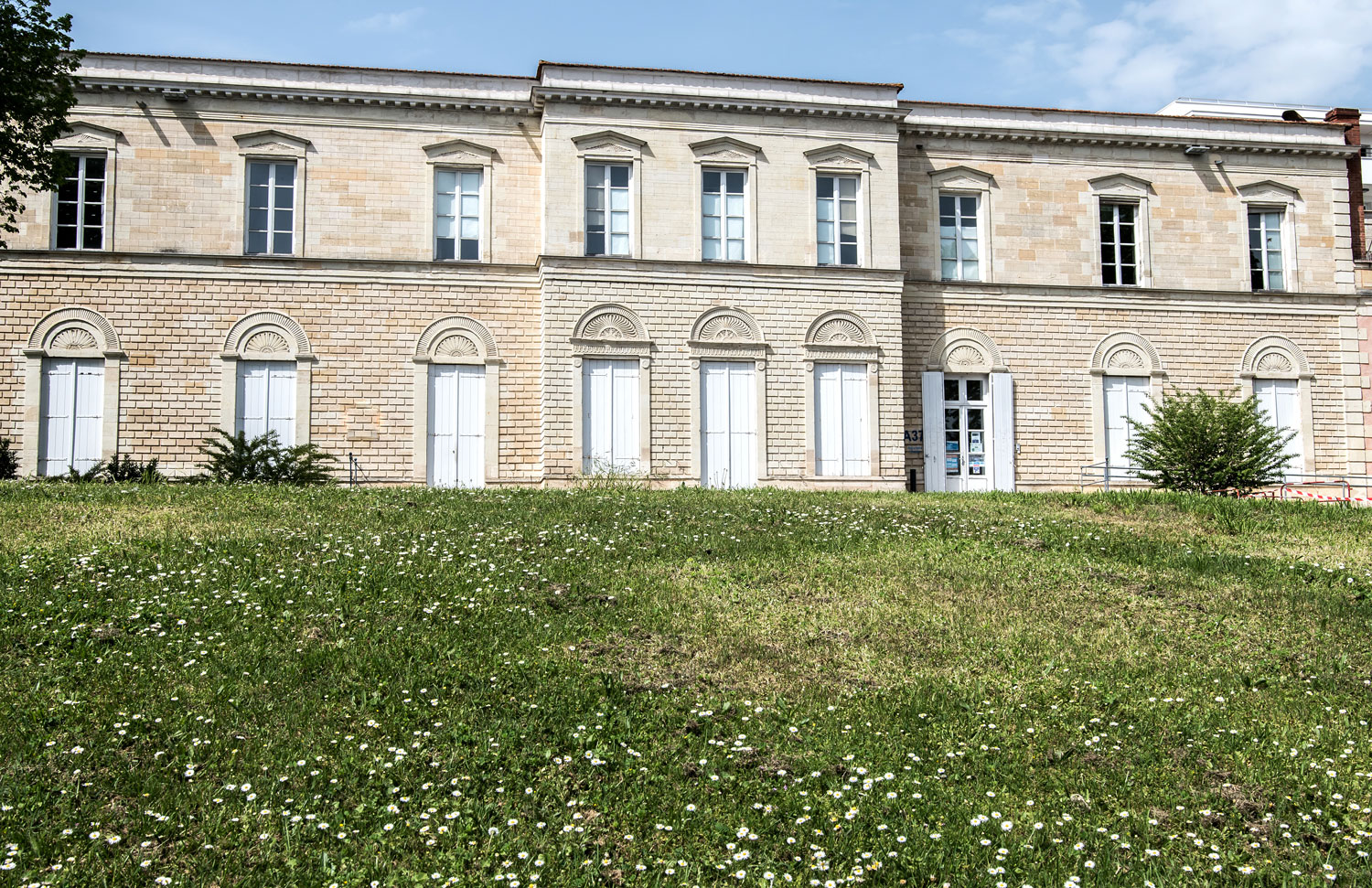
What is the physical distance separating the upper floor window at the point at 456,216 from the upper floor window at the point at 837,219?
7226mm

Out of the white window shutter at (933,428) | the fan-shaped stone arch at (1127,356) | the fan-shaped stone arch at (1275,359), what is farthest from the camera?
the fan-shaped stone arch at (1275,359)

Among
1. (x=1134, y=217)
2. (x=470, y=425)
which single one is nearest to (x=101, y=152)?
(x=470, y=425)

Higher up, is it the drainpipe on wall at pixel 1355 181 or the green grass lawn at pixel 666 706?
the drainpipe on wall at pixel 1355 181

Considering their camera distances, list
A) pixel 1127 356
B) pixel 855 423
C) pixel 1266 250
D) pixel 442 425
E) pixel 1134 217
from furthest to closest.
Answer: pixel 1266 250
pixel 1134 217
pixel 1127 356
pixel 855 423
pixel 442 425

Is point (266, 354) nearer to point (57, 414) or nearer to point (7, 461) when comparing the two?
point (57, 414)

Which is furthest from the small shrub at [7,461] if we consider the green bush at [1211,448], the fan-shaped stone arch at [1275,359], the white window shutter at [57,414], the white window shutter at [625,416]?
the fan-shaped stone arch at [1275,359]

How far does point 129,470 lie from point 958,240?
58.4 feet

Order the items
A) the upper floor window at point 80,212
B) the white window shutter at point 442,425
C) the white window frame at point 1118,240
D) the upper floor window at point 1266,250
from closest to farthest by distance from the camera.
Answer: the upper floor window at point 80,212 < the white window shutter at point 442,425 < the white window frame at point 1118,240 < the upper floor window at point 1266,250

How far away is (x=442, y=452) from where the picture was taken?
23.2 m

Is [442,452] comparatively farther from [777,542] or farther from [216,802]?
[216,802]

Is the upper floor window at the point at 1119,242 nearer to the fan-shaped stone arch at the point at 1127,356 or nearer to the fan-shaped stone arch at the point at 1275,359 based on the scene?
the fan-shaped stone arch at the point at 1127,356

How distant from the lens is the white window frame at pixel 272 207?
23.3 m

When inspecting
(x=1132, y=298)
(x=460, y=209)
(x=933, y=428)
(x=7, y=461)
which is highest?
(x=460, y=209)

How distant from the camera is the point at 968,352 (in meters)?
25.3
